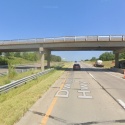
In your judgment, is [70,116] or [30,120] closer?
[30,120]

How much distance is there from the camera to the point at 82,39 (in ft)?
146

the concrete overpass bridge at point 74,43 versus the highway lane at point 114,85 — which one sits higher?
the concrete overpass bridge at point 74,43

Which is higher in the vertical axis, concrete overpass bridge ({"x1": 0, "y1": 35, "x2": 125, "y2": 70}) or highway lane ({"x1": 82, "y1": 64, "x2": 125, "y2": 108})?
concrete overpass bridge ({"x1": 0, "y1": 35, "x2": 125, "y2": 70})

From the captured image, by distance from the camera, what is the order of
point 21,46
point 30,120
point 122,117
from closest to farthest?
point 30,120 → point 122,117 → point 21,46

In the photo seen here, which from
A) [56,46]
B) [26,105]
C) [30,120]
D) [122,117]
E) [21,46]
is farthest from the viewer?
[21,46]

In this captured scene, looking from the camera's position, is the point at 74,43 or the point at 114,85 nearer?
the point at 114,85

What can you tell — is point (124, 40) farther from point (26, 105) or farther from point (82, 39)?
point (26, 105)

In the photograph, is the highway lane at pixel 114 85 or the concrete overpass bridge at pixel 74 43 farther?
the concrete overpass bridge at pixel 74 43

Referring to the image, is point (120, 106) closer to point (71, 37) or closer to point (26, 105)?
point (26, 105)

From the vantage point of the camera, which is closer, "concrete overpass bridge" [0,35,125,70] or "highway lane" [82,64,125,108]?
"highway lane" [82,64,125,108]

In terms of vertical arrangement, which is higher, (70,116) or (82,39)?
(82,39)

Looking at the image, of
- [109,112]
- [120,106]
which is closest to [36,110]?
[109,112]

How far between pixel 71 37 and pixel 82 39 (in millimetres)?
2243

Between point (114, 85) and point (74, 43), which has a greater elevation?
point (74, 43)
